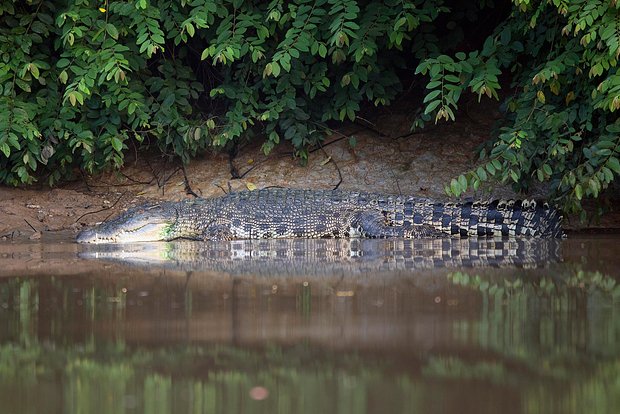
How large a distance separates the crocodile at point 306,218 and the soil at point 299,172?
76cm

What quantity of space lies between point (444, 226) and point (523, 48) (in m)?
1.78

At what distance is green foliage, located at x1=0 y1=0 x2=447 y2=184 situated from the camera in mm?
8188

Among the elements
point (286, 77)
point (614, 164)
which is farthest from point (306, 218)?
point (614, 164)

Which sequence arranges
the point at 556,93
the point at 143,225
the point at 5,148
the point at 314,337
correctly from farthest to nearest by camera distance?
the point at 143,225 < the point at 5,148 < the point at 556,93 < the point at 314,337

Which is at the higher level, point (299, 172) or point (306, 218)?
point (299, 172)

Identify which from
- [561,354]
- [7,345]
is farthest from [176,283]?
[561,354]

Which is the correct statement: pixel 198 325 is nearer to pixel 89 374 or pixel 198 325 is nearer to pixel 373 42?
pixel 89 374

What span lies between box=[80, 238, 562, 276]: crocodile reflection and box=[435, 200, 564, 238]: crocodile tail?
1.13 feet

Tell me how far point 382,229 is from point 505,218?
1139mm

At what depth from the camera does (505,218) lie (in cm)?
806

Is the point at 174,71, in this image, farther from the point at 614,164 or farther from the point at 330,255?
the point at 614,164

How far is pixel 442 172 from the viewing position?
929 centimetres

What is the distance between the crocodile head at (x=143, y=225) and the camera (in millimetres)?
8258

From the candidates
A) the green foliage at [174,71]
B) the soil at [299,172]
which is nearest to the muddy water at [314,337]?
the green foliage at [174,71]
